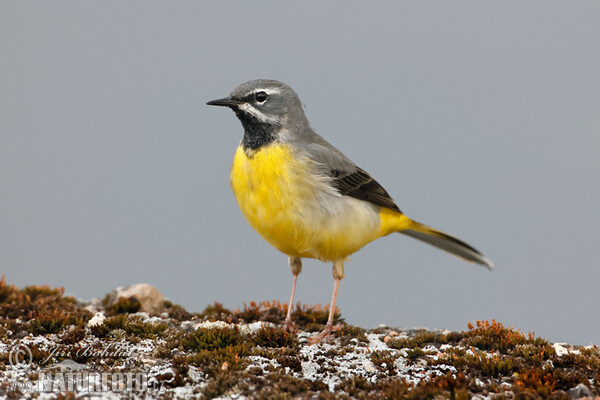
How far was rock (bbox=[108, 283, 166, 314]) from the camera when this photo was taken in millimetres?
12125

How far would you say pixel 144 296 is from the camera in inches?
481

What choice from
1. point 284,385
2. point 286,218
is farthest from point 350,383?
point 286,218

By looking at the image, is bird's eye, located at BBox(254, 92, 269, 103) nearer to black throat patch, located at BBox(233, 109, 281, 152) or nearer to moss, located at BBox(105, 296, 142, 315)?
black throat patch, located at BBox(233, 109, 281, 152)

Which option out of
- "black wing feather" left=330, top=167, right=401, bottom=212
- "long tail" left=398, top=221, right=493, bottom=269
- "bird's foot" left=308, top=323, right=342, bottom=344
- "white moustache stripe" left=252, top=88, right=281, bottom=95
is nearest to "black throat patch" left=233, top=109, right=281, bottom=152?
"white moustache stripe" left=252, top=88, right=281, bottom=95

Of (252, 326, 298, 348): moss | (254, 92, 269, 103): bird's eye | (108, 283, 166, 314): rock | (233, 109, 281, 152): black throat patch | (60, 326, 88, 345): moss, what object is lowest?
(60, 326, 88, 345): moss

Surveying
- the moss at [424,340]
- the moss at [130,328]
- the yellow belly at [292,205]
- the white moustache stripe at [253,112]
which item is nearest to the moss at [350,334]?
the moss at [424,340]

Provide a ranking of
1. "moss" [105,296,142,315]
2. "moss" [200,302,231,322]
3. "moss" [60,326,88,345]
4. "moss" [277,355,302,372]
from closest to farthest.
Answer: "moss" [277,355,302,372], "moss" [60,326,88,345], "moss" [200,302,231,322], "moss" [105,296,142,315]

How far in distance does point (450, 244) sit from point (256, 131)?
15.9 feet

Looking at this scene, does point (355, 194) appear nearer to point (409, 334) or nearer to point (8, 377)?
point (409, 334)

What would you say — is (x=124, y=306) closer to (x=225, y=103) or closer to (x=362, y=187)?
(x=225, y=103)

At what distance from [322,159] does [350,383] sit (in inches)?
135

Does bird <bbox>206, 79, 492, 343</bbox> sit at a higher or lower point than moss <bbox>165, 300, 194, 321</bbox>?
higher

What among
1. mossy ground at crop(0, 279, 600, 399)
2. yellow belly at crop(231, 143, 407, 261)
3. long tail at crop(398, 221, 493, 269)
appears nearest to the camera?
mossy ground at crop(0, 279, 600, 399)

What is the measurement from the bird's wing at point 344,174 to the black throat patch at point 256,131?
0.50m
